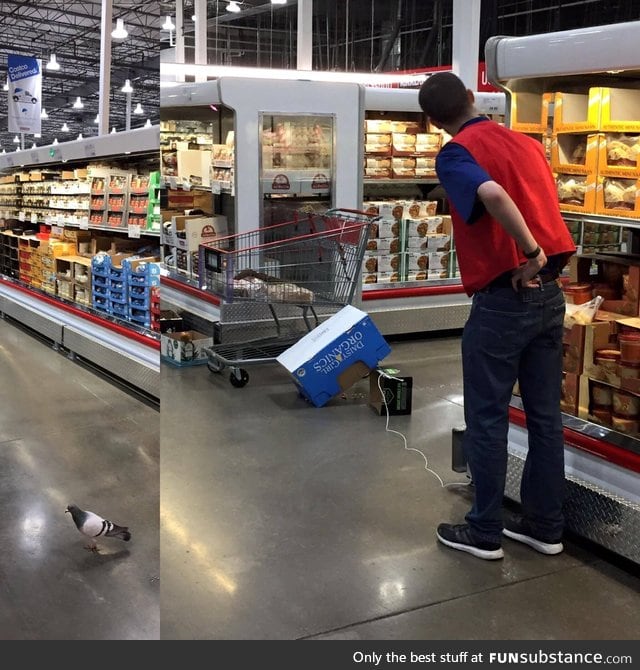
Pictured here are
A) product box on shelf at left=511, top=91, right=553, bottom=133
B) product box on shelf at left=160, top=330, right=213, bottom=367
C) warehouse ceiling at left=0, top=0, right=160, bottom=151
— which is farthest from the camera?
warehouse ceiling at left=0, top=0, right=160, bottom=151

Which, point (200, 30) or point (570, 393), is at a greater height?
point (200, 30)

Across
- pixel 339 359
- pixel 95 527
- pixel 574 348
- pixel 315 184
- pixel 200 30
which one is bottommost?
pixel 95 527

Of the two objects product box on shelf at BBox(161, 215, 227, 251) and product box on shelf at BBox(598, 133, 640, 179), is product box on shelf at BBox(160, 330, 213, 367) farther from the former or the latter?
product box on shelf at BBox(598, 133, 640, 179)

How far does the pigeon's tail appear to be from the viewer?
292 cm

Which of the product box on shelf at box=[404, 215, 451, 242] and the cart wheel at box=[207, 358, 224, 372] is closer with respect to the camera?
the cart wheel at box=[207, 358, 224, 372]

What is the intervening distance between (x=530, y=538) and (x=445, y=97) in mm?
1626

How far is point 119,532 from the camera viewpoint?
2.95m

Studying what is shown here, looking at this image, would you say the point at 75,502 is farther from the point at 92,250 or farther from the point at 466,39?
the point at 466,39

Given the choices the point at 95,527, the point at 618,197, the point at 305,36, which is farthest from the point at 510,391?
the point at 305,36

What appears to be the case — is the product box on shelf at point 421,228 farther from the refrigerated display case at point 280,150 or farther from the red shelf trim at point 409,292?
the refrigerated display case at point 280,150

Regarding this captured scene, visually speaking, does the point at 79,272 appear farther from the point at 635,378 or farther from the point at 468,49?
the point at 635,378

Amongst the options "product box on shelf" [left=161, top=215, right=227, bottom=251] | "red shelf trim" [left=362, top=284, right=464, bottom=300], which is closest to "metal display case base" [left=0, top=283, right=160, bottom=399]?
"product box on shelf" [left=161, top=215, right=227, bottom=251]

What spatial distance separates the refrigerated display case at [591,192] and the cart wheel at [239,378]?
2.18m
